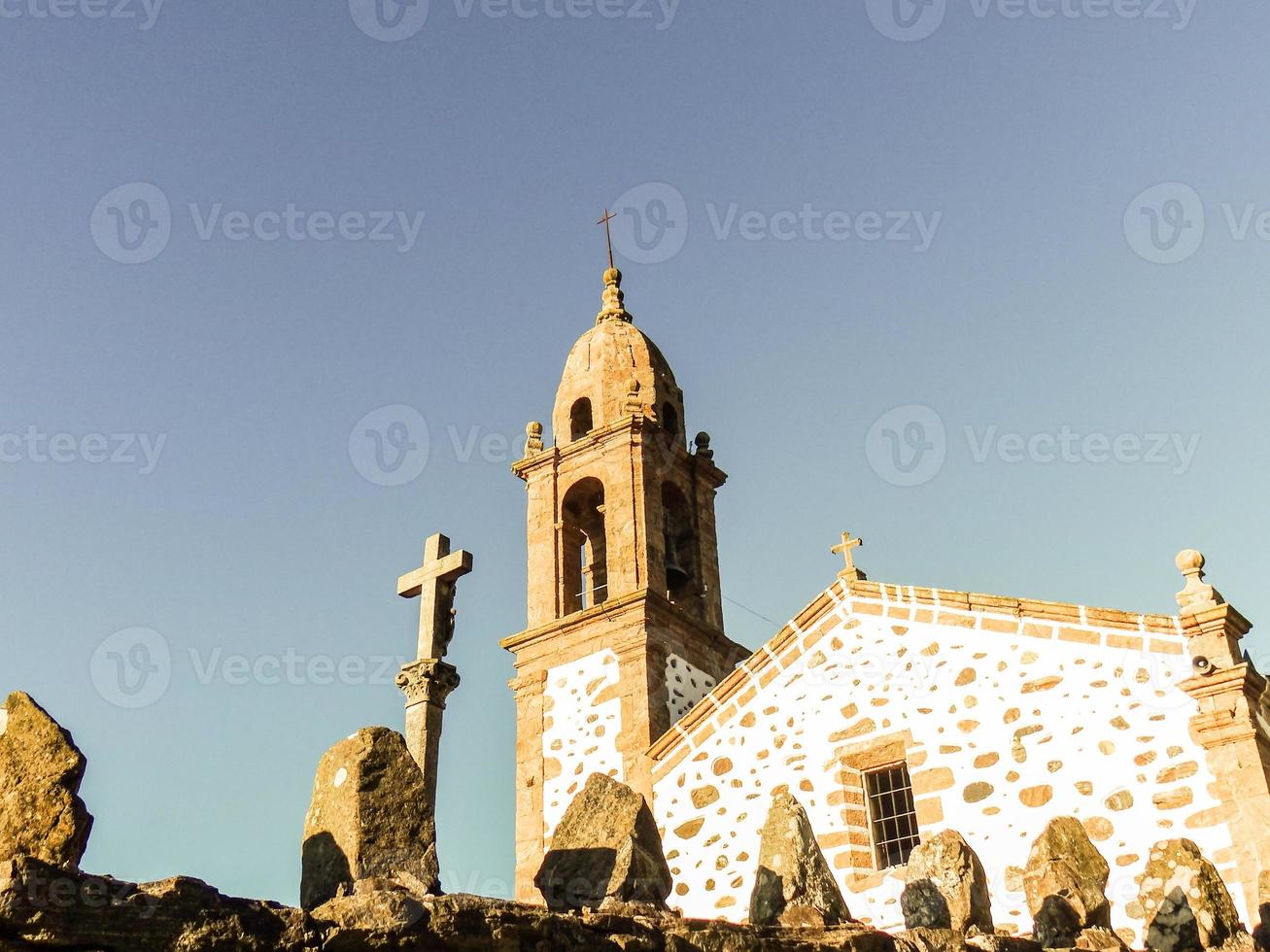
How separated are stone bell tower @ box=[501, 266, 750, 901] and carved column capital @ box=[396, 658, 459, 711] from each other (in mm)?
5314

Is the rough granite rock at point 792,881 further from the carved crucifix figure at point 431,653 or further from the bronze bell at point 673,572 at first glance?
the bronze bell at point 673,572

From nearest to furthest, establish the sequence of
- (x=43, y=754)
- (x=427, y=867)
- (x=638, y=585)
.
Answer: (x=43, y=754) → (x=427, y=867) → (x=638, y=585)

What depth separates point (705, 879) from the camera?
1532 cm

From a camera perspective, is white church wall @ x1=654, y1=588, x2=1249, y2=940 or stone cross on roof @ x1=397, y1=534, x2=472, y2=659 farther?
white church wall @ x1=654, y1=588, x2=1249, y2=940

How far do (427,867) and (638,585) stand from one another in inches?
491

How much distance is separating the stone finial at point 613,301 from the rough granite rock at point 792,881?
15.3 m

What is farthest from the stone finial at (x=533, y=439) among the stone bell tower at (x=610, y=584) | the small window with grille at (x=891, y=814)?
the small window with grille at (x=891, y=814)

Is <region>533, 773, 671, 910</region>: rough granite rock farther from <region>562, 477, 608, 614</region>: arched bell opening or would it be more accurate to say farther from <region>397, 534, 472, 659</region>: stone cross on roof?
<region>562, 477, 608, 614</region>: arched bell opening

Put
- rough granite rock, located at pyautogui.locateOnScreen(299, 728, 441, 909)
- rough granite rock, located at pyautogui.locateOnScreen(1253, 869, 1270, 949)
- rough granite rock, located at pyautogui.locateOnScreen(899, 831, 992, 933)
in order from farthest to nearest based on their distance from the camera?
rough granite rock, located at pyautogui.locateOnScreen(1253, 869, 1270, 949) < rough granite rock, located at pyautogui.locateOnScreen(899, 831, 992, 933) < rough granite rock, located at pyautogui.locateOnScreen(299, 728, 441, 909)

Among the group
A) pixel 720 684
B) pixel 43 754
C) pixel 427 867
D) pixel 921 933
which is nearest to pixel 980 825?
pixel 720 684

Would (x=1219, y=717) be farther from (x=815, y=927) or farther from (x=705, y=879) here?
(x=815, y=927)

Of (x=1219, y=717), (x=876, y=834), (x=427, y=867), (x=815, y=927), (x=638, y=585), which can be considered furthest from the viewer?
(x=638, y=585)

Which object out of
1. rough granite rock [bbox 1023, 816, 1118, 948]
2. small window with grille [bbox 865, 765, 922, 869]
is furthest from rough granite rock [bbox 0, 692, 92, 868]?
small window with grille [bbox 865, 765, 922, 869]

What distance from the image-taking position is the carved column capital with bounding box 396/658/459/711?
11.3 meters
